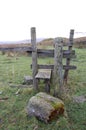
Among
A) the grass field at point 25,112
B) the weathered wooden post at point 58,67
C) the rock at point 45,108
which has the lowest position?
the grass field at point 25,112

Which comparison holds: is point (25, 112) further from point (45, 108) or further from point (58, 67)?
point (58, 67)

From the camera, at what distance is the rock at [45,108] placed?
5133 mm

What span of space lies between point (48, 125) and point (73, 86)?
10.7ft

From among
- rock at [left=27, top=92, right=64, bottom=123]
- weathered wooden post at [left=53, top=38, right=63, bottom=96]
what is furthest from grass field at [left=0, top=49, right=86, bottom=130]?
weathered wooden post at [left=53, top=38, right=63, bottom=96]

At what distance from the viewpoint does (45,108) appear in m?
5.17

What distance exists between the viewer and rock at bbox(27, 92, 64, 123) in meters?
5.13

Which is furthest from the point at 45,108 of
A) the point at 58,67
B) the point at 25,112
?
the point at 58,67

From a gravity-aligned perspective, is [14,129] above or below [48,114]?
below

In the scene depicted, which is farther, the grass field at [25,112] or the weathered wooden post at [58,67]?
the weathered wooden post at [58,67]

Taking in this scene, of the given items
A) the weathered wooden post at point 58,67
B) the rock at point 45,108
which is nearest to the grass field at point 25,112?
the rock at point 45,108

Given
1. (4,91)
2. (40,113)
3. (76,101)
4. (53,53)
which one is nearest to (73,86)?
(76,101)

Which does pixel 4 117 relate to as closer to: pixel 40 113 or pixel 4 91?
pixel 40 113

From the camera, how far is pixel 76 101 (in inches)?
263

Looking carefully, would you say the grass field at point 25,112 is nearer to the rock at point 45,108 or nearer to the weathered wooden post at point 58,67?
the rock at point 45,108
